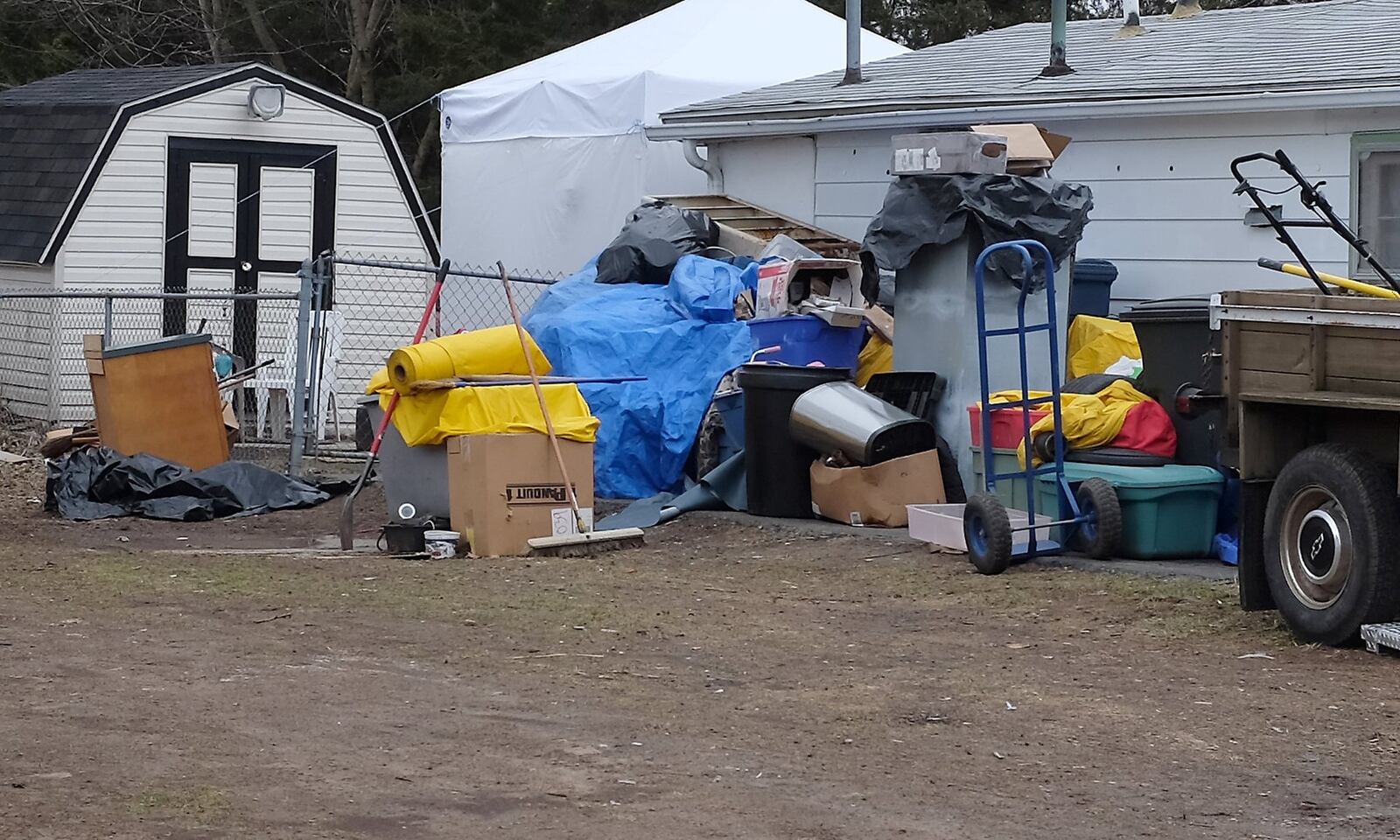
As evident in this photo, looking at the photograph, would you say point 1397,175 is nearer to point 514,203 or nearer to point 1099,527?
point 1099,527

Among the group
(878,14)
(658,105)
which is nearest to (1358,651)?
(658,105)

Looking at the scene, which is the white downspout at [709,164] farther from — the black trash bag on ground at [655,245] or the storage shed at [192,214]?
the storage shed at [192,214]

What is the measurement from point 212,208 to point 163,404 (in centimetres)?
548

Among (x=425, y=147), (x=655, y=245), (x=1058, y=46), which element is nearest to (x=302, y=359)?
(x=655, y=245)

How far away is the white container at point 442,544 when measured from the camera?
10.5 metres

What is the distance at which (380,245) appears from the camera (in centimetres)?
1922

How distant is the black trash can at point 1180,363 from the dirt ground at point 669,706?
1.18 m

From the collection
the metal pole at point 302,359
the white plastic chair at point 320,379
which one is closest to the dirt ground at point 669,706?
the metal pole at point 302,359

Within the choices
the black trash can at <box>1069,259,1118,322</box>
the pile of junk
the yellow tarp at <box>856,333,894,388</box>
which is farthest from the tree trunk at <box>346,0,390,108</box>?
the black trash can at <box>1069,259,1118,322</box>

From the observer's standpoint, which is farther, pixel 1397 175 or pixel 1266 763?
pixel 1397 175

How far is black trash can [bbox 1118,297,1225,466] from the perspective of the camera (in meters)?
9.80

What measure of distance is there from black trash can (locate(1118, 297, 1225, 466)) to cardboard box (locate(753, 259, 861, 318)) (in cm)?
288

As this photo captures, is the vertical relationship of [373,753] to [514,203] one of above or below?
below

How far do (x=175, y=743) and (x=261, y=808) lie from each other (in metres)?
0.79
